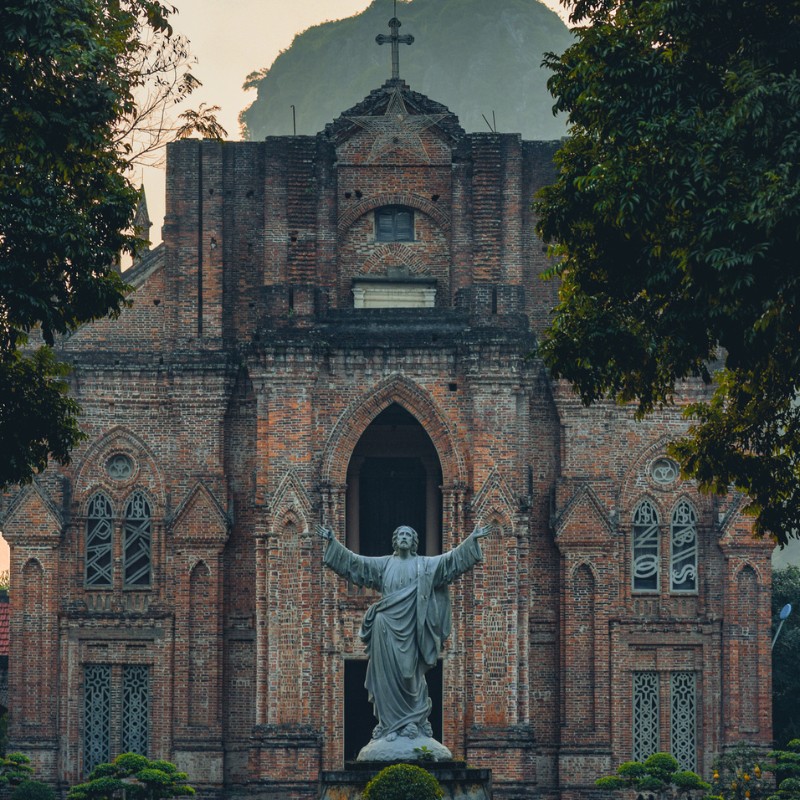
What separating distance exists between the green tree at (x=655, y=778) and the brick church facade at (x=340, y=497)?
2.99m

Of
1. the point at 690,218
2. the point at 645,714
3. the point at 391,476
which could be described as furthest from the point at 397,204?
the point at 690,218

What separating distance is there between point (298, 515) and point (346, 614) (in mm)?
1952

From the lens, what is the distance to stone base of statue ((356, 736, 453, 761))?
1981 cm

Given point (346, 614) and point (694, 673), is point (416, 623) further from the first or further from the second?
point (694, 673)

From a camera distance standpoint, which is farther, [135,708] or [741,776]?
[135,708]

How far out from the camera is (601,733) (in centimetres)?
3362

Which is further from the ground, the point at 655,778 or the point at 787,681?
the point at 787,681

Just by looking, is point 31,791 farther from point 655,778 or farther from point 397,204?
point 397,204

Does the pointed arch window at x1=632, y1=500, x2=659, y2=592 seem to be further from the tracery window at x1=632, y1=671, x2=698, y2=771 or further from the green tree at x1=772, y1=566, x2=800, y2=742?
the green tree at x1=772, y1=566, x2=800, y2=742

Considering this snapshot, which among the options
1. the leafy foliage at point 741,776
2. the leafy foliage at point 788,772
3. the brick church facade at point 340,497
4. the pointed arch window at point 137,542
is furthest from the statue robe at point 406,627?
the pointed arch window at point 137,542

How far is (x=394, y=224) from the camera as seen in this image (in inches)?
1384

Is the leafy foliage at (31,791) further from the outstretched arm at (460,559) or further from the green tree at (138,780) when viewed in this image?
the outstretched arm at (460,559)

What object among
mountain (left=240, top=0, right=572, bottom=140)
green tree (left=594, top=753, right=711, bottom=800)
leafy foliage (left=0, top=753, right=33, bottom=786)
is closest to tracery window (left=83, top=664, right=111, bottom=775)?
leafy foliage (left=0, top=753, right=33, bottom=786)

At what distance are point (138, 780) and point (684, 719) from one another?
1015 centimetres
